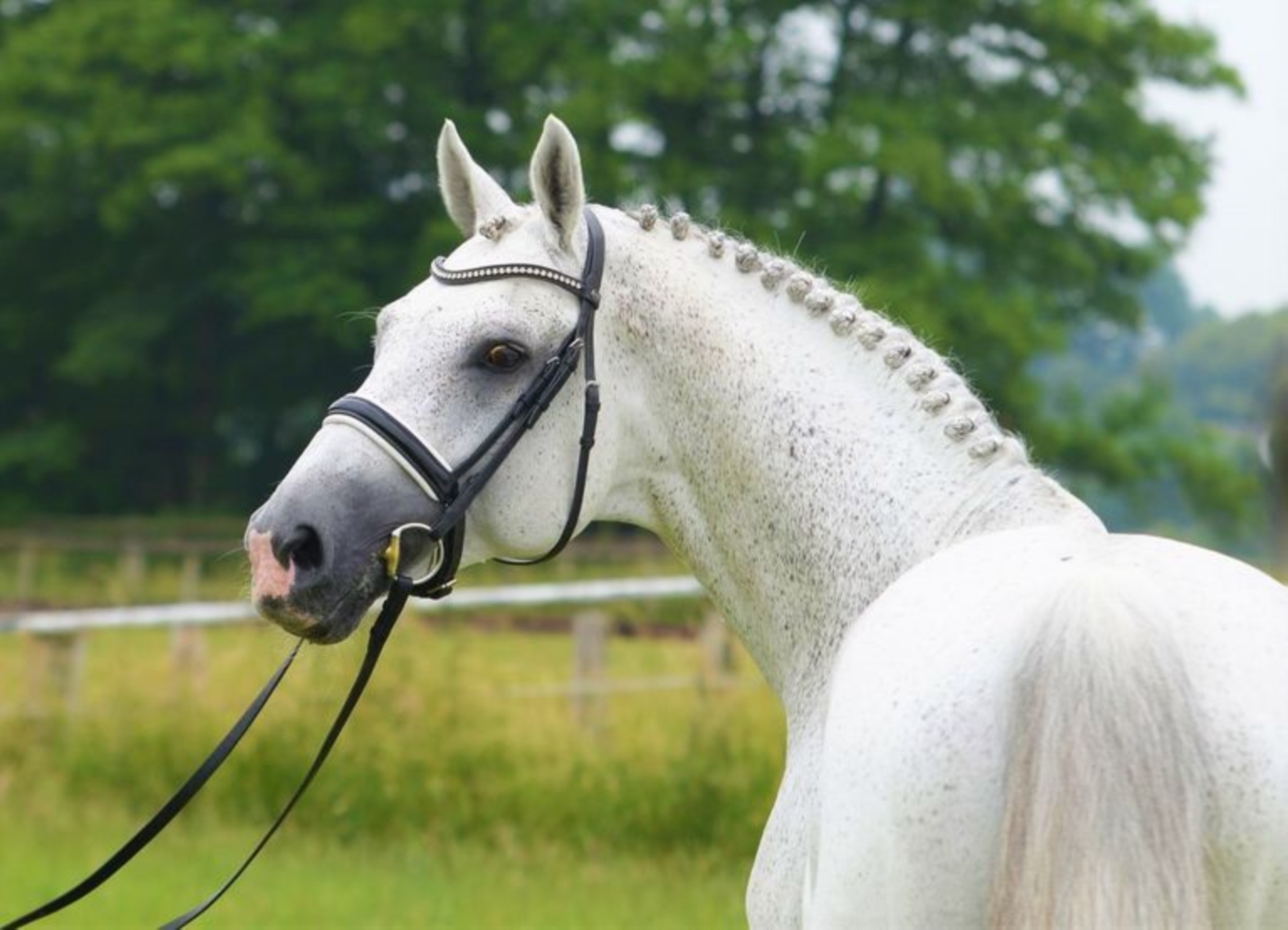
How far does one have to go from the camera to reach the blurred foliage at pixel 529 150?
2550cm

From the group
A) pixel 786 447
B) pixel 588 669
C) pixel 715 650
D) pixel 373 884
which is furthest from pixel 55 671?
pixel 786 447

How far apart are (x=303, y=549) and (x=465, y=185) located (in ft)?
2.61

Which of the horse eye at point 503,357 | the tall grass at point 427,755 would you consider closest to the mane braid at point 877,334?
the horse eye at point 503,357

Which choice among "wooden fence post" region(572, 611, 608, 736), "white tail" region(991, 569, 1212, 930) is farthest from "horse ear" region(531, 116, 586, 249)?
"wooden fence post" region(572, 611, 608, 736)

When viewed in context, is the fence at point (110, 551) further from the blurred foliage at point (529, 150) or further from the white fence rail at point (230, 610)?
the white fence rail at point (230, 610)

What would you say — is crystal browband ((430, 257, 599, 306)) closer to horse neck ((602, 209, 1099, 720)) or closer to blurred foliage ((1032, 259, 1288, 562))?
horse neck ((602, 209, 1099, 720))

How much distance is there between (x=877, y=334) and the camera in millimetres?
2988

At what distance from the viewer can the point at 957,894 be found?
198 cm

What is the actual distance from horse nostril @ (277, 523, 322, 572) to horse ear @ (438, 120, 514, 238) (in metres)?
0.66

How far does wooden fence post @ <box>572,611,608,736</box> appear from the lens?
9359 millimetres

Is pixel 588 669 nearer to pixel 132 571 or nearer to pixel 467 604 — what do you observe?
pixel 467 604

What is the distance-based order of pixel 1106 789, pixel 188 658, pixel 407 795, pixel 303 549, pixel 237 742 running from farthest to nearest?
1. pixel 188 658
2. pixel 407 795
3. pixel 237 742
4. pixel 303 549
5. pixel 1106 789

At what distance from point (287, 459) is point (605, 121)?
9104 millimetres

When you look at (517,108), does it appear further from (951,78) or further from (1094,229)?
(1094,229)
